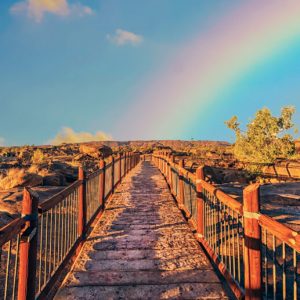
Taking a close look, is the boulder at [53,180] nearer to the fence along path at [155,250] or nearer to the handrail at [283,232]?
the fence along path at [155,250]

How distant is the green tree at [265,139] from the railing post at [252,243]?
106 feet

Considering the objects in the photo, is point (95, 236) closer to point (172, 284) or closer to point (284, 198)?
point (172, 284)

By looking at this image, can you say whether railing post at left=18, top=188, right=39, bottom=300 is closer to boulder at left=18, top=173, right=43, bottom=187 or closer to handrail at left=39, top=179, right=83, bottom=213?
handrail at left=39, top=179, right=83, bottom=213

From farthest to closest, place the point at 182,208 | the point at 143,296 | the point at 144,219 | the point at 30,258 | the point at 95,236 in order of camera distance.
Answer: the point at 182,208
the point at 144,219
the point at 95,236
the point at 143,296
the point at 30,258

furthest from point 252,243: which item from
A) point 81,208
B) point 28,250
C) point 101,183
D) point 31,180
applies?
point 31,180

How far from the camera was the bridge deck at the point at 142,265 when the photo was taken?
11.9ft

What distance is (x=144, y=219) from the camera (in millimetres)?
7594

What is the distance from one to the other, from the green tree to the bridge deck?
29.4 meters

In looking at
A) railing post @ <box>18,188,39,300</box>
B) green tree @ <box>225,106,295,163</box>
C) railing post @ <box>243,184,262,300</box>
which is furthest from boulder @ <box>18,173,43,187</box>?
green tree @ <box>225,106,295,163</box>

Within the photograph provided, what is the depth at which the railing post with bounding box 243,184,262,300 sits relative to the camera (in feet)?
9.28

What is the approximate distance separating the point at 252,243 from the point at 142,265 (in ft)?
7.27

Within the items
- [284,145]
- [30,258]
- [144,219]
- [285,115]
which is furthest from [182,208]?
[285,115]

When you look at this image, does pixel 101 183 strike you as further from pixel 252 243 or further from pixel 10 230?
pixel 252 243

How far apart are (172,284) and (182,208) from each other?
511 centimetres
